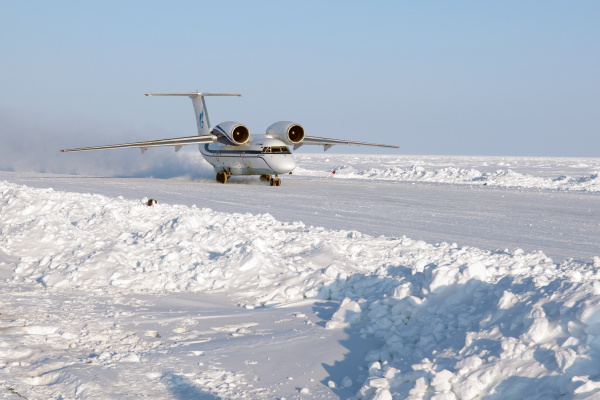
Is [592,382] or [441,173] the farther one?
[441,173]

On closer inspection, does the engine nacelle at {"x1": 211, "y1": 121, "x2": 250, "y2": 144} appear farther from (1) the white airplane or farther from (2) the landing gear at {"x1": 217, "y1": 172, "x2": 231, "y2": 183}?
(2) the landing gear at {"x1": 217, "y1": 172, "x2": 231, "y2": 183}

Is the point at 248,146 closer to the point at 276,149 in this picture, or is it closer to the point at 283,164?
the point at 276,149

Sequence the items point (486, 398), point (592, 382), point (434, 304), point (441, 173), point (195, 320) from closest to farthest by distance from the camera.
Answer: point (592, 382) < point (486, 398) < point (434, 304) < point (195, 320) < point (441, 173)

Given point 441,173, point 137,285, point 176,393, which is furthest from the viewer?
point 441,173

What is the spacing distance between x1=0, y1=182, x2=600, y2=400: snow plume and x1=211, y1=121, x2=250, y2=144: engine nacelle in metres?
13.5

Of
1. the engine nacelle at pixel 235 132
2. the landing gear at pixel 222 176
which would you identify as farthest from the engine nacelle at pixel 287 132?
the landing gear at pixel 222 176

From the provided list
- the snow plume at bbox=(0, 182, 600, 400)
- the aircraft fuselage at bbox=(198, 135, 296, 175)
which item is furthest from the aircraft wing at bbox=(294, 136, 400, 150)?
the snow plume at bbox=(0, 182, 600, 400)

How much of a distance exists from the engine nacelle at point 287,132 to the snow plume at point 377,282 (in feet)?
46.2

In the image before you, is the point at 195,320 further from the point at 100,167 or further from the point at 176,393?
the point at 100,167

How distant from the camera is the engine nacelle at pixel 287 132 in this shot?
92.0 ft

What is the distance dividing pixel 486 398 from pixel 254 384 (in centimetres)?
196

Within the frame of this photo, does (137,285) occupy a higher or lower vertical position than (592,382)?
lower

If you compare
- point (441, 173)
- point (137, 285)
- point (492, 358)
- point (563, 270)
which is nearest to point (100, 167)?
point (441, 173)

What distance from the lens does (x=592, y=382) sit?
415 centimetres
